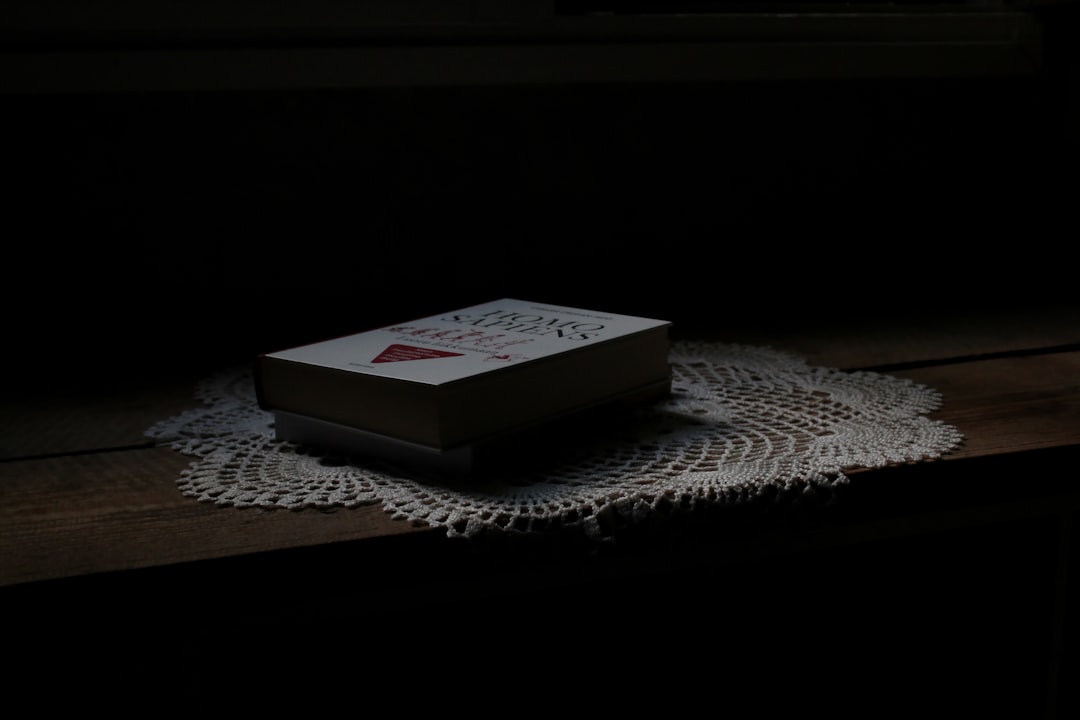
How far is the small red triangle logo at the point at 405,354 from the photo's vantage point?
0.75m

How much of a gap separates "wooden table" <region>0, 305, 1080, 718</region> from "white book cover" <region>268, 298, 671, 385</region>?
12cm

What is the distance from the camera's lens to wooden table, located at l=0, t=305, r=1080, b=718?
603 millimetres

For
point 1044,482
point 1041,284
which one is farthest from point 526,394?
point 1041,284

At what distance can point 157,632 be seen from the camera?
24.6 inches

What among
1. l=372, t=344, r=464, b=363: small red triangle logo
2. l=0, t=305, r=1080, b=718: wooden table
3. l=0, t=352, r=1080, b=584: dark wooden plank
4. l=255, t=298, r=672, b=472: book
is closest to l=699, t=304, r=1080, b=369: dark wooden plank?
l=0, t=305, r=1080, b=718: wooden table

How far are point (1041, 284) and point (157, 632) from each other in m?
1.21

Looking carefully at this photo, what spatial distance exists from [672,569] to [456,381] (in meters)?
0.20

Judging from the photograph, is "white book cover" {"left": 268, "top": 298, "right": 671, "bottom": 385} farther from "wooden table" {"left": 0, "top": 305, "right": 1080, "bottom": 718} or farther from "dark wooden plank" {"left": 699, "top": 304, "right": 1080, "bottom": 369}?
"dark wooden plank" {"left": 699, "top": 304, "right": 1080, "bottom": 369}

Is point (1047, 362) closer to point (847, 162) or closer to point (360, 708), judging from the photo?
point (847, 162)

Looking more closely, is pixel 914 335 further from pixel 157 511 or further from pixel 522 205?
pixel 157 511

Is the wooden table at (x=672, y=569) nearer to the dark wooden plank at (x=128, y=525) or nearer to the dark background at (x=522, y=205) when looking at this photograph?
the dark wooden plank at (x=128, y=525)

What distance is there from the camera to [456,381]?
674 millimetres

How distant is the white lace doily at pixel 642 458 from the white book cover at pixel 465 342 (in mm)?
71

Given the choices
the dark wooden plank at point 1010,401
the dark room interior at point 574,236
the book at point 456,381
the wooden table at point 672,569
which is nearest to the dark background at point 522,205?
the dark room interior at point 574,236
